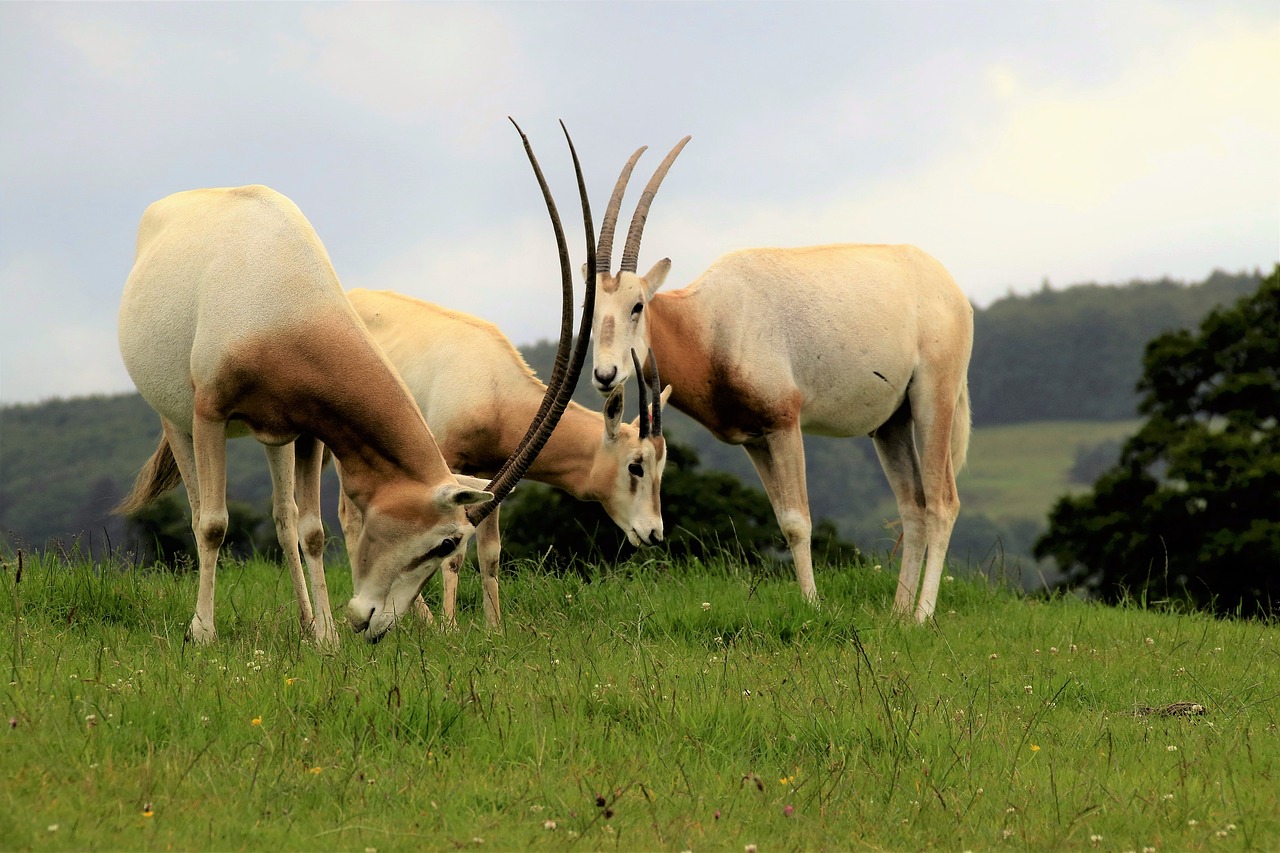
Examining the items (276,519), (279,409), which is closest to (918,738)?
(279,409)

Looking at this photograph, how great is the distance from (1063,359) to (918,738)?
446ft

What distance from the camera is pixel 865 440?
374 feet

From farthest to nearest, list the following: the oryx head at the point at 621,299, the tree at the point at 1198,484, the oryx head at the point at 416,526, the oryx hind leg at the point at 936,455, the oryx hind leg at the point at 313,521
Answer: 1. the tree at the point at 1198,484
2. the oryx hind leg at the point at 936,455
3. the oryx head at the point at 621,299
4. the oryx hind leg at the point at 313,521
5. the oryx head at the point at 416,526

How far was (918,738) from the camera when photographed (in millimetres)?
5895

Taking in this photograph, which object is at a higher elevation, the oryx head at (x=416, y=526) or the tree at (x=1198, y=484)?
the oryx head at (x=416, y=526)

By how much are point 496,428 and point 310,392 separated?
227cm

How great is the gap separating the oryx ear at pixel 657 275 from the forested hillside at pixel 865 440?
9.14 ft

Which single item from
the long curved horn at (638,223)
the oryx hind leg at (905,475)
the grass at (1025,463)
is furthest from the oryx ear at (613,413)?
the grass at (1025,463)

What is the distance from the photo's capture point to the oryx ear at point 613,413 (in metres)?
9.09

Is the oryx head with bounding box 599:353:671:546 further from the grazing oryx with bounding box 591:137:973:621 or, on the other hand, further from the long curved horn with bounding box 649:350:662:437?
the grazing oryx with bounding box 591:137:973:621

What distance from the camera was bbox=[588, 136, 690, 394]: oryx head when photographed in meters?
8.78

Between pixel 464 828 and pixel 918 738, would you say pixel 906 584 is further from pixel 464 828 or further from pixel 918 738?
pixel 464 828

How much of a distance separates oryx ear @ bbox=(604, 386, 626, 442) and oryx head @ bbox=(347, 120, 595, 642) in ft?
5.39

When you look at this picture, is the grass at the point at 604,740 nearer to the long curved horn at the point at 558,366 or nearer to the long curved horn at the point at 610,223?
the long curved horn at the point at 558,366
